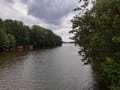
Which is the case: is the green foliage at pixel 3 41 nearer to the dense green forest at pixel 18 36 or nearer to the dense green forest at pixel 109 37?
the dense green forest at pixel 18 36

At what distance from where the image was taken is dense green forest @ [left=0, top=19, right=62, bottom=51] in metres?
62.3

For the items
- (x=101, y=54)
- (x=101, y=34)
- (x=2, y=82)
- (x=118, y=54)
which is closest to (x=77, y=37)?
(x=101, y=54)

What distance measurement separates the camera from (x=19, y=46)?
263 ft

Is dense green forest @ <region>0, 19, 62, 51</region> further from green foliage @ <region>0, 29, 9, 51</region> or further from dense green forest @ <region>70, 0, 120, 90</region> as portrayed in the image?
dense green forest @ <region>70, 0, 120, 90</region>

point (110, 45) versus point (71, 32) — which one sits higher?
point (71, 32)

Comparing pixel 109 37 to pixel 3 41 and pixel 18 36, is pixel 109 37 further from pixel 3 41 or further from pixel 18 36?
pixel 18 36

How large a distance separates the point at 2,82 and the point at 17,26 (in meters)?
67.4

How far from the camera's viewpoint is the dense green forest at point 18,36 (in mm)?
62344

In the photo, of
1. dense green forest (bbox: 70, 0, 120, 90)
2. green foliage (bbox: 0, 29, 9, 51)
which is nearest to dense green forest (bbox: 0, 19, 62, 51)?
green foliage (bbox: 0, 29, 9, 51)

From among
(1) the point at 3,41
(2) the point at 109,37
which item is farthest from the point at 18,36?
(2) the point at 109,37

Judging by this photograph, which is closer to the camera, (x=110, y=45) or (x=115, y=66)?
(x=115, y=66)

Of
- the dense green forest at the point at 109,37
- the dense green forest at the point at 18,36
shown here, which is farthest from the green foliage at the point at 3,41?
the dense green forest at the point at 109,37

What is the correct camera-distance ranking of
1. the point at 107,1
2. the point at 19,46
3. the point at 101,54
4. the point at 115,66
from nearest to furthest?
the point at 115,66 < the point at 107,1 < the point at 101,54 < the point at 19,46

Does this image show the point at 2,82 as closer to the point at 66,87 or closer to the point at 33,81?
the point at 33,81
